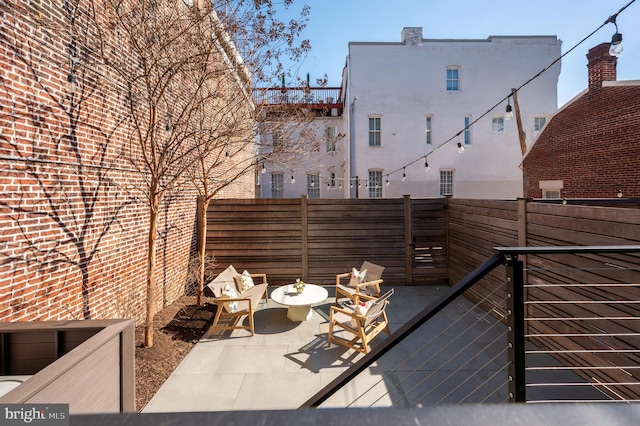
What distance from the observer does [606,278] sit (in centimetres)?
342

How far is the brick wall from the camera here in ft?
10.1

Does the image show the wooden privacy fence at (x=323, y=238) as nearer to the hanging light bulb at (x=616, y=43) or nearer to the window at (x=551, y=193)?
the hanging light bulb at (x=616, y=43)

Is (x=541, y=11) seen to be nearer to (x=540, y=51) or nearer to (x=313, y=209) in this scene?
(x=313, y=209)

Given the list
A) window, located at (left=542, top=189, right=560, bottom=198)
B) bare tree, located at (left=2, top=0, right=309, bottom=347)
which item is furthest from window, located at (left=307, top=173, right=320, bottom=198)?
bare tree, located at (left=2, top=0, right=309, bottom=347)

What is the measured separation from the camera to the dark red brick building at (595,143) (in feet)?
26.5

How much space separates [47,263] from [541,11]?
8448 millimetres

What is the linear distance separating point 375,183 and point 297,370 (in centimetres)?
1359

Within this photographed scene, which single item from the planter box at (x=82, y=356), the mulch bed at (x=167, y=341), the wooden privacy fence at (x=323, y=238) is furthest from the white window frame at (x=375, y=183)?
the planter box at (x=82, y=356)

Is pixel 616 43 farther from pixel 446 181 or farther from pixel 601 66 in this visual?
pixel 446 181

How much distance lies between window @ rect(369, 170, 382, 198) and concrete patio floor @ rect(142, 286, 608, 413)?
11.4m

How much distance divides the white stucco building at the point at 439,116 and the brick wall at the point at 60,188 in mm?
12680

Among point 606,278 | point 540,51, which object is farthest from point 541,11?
point 540,51

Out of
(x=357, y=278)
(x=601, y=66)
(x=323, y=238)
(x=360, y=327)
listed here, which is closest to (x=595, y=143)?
(x=601, y=66)

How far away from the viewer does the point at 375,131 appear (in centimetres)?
1653
